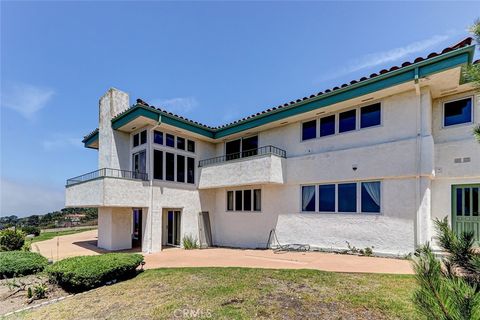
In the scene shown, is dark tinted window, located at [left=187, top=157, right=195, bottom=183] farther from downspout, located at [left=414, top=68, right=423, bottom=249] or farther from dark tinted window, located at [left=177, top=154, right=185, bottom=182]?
downspout, located at [left=414, top=68, right=423, bottom=249]

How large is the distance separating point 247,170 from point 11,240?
12545 mm

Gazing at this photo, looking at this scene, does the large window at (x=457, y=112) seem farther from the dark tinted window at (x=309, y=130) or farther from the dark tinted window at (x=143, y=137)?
the dark tinted window at (x=143, y=137)

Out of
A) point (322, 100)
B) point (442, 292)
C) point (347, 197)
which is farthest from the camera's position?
point (322, 100)

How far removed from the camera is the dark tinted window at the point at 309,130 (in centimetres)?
1402

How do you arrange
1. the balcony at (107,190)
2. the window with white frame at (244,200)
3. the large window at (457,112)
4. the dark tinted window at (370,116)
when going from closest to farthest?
the large window at (457,112) → the dark tinted window at (370,116) → the balcony at (107,190) → the window with white frame at (244,200)

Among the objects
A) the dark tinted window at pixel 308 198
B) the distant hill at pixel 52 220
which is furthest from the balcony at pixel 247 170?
the distant hill at pixel 52 220

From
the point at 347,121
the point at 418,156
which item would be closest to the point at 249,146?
the point at 347,121

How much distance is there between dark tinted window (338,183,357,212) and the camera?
12.2 metres

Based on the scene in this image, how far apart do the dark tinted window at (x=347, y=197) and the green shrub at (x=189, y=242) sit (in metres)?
8.99

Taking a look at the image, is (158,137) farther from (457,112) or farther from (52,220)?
(52,220)

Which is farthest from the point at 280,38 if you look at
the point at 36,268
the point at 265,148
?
the point at 36,268

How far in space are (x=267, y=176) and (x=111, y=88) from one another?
1124 centimetres

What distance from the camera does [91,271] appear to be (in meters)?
8.05

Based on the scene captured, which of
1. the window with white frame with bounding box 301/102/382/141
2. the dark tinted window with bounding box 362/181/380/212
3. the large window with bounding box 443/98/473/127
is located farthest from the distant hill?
the large window with bounding box 443/98/473/127
